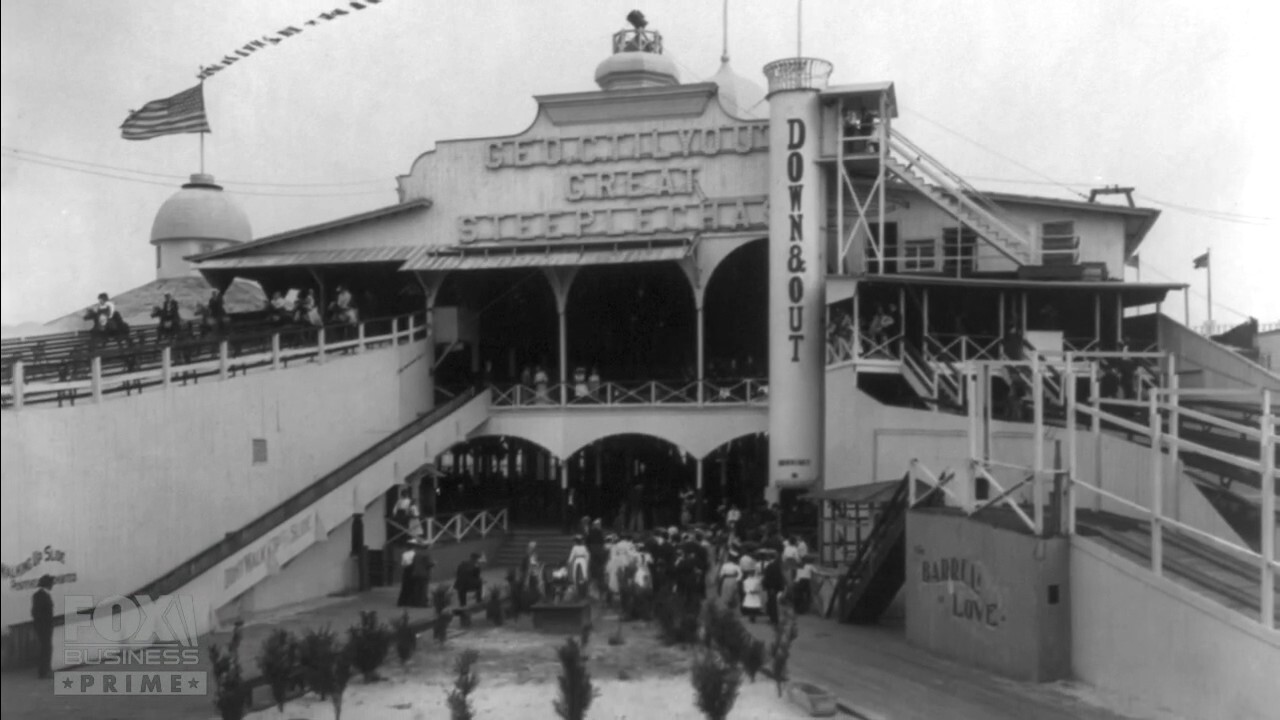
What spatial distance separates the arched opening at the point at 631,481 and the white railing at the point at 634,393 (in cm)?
207

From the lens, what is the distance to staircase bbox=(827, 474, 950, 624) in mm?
21531

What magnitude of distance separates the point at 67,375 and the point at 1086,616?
14.0m

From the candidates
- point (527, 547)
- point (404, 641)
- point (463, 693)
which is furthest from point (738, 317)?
point (463, 693)

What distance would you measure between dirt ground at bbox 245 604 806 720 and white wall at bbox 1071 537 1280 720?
381 cm

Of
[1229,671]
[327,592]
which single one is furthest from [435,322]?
[1229,671]

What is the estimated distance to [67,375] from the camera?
18.6 m

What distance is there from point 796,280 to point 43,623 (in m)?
19.2

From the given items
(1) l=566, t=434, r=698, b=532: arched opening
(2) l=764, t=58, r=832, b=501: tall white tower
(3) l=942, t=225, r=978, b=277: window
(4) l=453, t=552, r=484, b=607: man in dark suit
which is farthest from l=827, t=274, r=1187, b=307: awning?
(4) l=453, t=552, r=484, b=607: man in dark suit

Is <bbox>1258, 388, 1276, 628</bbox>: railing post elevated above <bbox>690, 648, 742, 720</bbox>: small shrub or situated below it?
above

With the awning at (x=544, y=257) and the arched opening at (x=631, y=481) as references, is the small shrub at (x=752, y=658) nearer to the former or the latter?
the arched opening at (x=631, y=481)

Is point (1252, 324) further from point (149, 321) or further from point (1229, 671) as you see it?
point (149, 321)

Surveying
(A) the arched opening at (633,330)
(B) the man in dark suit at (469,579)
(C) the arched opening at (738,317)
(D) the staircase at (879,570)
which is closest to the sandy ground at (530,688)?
(B) the man in dark suit at (469,579)

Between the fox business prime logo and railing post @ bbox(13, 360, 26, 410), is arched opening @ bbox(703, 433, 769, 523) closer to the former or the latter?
the fox business prime logo

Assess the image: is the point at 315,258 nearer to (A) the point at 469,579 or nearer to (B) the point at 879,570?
(A) the point at 469,579
